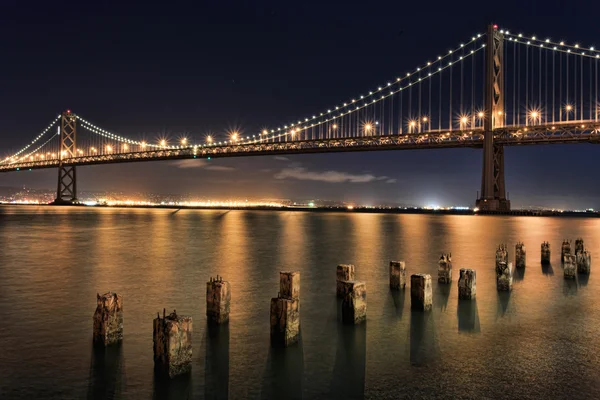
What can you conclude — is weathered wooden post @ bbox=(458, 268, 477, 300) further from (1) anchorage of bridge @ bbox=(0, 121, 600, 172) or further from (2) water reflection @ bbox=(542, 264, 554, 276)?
(1) anchorage of bridge @ bbox=(0, 121, 600, 172)

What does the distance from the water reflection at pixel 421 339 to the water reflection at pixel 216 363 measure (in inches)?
76.2

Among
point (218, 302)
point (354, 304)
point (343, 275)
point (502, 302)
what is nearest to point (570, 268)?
point (502, 302)

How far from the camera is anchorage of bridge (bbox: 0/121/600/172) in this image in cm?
4416

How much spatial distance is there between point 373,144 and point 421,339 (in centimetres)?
4960

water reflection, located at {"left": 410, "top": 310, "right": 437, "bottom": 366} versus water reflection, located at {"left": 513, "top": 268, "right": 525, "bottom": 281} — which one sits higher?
water reflection, located at {"left": 513, "top": 268, "right": 525, "bottom": 281}

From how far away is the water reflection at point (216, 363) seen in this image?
4274mm

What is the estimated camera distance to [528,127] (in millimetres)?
45719

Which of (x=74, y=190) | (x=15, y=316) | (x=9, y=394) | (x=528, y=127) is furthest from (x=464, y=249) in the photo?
(x=74, y=190)

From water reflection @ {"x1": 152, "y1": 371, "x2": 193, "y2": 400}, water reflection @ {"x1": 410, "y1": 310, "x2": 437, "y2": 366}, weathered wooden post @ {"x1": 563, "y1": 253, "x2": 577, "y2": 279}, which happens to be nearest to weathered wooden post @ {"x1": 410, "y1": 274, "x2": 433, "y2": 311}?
water reflection @ {"x1": 410, "y1": 310, "x2": 437, "y2": 366}

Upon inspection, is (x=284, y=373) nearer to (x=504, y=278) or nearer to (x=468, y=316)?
(x=468, y=316)

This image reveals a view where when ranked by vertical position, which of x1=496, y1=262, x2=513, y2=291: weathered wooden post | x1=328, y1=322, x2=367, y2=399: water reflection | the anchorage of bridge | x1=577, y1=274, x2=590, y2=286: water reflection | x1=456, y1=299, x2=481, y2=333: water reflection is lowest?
x1=328, y1=322, x2=367, y2=399: water reflection

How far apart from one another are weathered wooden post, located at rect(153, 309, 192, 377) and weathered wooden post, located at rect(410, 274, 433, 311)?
147 inches

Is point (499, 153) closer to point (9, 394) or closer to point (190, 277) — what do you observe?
point (190, 277)

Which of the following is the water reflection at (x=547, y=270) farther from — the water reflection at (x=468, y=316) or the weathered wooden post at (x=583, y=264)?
the water reflection at (x=468, y=316)
